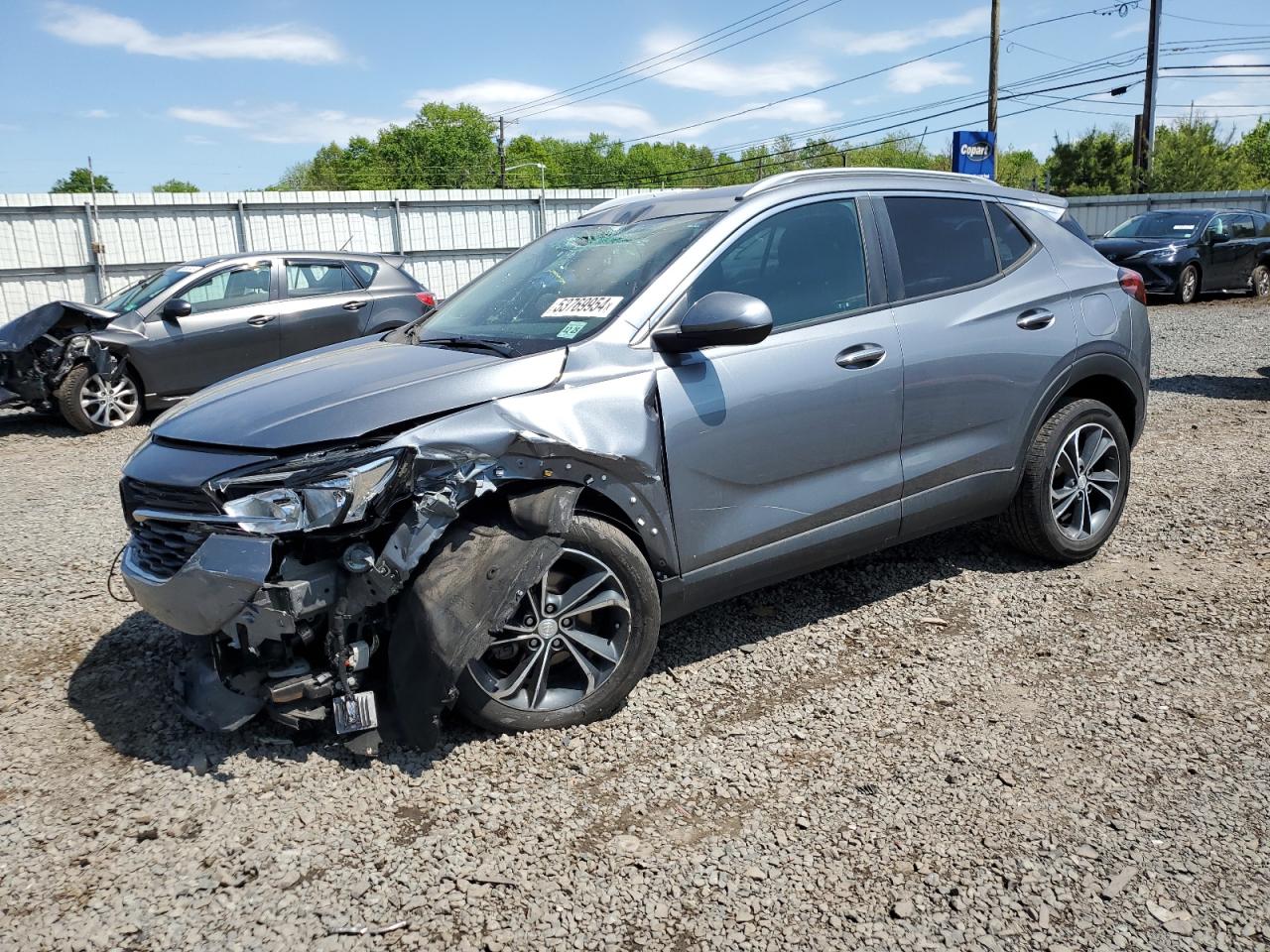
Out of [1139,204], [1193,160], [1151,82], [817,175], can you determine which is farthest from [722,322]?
A: [1193,160]

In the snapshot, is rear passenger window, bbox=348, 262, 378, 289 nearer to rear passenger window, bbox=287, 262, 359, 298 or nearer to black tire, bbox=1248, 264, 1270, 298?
rear passenger window, bbox=287, 262, 359, 298

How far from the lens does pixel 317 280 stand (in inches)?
412

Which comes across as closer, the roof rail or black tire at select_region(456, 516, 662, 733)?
black tire at select_region(456, 516, 662, 733)

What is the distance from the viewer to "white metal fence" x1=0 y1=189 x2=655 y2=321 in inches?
645

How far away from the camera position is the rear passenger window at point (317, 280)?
10.3 meters

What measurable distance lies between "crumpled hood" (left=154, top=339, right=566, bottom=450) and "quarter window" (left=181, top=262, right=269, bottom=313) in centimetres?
694

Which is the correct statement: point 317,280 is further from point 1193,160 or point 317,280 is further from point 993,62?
point 1193,160

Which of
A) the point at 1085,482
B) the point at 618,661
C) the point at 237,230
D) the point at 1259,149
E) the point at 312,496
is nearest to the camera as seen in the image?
the point at 312,496

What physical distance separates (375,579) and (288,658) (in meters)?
0.43

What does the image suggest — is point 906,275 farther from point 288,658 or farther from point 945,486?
point 288,658

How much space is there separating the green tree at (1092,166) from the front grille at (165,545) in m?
54.8

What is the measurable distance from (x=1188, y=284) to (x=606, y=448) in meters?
18.4

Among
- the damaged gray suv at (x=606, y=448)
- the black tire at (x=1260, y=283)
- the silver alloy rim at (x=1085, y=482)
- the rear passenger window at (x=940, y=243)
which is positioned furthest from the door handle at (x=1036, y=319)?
the black tire at (x=1260, y=283)

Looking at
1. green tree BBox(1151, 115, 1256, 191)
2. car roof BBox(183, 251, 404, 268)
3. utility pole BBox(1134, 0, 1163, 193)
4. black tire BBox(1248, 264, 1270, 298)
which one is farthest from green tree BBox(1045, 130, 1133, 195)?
car roof BBox(183, 251, 404, 268)
